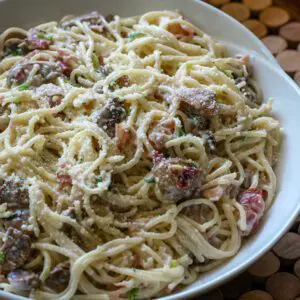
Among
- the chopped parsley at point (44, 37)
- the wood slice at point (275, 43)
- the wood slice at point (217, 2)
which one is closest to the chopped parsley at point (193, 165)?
the chopped parsley at point (44, 37)

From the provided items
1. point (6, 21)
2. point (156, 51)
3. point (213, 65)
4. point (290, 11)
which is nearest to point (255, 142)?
point (213, 65)

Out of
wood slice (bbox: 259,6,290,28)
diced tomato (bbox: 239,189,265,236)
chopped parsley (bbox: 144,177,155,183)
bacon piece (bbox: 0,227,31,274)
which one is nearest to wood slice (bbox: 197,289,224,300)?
diced tomato (bbox: 239,189,265,236)

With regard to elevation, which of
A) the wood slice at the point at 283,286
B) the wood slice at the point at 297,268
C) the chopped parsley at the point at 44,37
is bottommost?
the wood slice at the point at 283,286

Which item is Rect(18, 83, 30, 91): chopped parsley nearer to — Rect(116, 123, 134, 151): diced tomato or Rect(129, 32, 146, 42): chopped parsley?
Rect(116, 123, 134, 151): diced tomato

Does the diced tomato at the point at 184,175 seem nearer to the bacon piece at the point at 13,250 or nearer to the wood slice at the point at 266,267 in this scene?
the wood slice at the point at 266,267

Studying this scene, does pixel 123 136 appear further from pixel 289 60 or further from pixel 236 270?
pixel 289 60

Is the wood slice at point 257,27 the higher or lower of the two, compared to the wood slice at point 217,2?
lower
